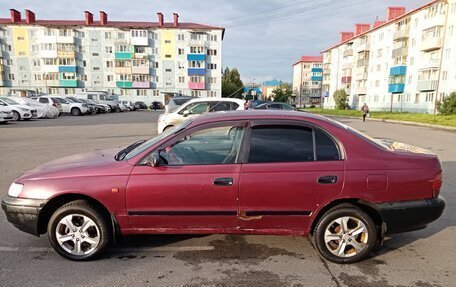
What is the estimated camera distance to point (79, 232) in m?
3.14

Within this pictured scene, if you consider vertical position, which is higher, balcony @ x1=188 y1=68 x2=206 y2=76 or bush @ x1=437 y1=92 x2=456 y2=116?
balcony @ x1=188 y1=68 x2=206 y2=76

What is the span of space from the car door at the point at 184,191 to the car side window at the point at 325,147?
82 cm

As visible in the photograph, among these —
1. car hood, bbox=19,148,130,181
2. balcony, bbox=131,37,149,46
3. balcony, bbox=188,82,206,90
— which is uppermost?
balcony, bbox=131,37,149,46

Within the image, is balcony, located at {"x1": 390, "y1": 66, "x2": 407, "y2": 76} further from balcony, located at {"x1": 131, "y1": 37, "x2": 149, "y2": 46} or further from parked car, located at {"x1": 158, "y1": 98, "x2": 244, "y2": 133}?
balcony, located at {"x1": 131, "y1": 37, "x2": 149, "y2": 46}

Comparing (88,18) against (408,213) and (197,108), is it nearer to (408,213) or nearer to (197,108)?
(197,108)

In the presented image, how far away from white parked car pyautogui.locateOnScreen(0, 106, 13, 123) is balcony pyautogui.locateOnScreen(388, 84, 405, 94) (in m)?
47.0

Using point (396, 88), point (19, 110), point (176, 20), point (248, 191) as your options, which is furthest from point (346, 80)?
point (248, 191)

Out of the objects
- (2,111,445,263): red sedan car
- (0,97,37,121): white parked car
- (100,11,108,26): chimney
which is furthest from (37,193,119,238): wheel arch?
(100,11,108,26): chimney

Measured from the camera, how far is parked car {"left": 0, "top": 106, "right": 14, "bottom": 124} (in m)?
17.0

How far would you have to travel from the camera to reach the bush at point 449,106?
86.6 feet

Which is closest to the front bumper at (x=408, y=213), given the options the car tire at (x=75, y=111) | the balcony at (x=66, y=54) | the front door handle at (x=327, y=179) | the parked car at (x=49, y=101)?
the front door handle at (x=327, y=179)

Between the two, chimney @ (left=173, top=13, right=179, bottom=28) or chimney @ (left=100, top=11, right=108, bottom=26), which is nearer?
chimney @ (left=100, top=11, right=108, bottom=26)

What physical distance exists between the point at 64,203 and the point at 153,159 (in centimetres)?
109

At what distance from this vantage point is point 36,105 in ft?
70.7
